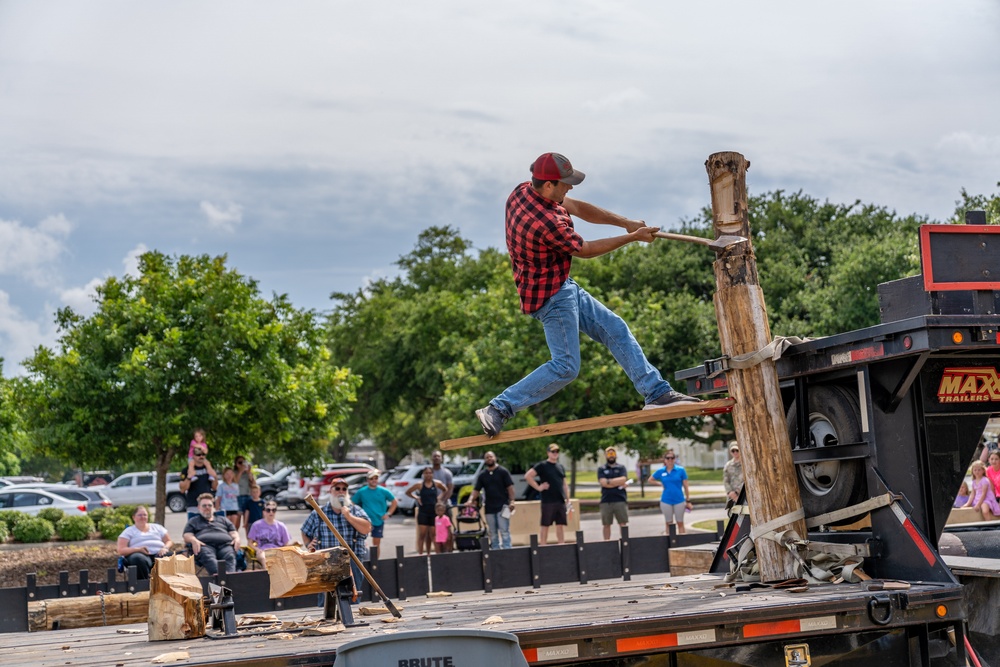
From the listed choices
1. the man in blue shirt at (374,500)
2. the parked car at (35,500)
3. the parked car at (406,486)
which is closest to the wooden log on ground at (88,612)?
the man in blue shirt at (374,500)

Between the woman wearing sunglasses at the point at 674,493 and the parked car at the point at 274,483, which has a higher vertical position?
the parked car at the point at 274,483

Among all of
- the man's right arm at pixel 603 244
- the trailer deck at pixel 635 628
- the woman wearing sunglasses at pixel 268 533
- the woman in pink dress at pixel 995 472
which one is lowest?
the trailer deck at pixel 635 628

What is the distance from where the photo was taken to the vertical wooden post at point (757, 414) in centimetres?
659

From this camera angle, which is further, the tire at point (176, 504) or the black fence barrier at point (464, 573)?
the tire at point (176, 504)

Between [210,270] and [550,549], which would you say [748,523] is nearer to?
[550,549]

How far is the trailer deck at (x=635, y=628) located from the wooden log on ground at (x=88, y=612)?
301 centimetres

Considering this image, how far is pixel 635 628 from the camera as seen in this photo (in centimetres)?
507

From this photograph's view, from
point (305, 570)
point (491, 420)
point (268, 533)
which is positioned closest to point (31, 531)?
point (268, 533)

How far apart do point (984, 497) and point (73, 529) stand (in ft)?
52.6

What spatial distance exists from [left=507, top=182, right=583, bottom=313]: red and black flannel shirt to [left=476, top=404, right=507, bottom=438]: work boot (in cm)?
71

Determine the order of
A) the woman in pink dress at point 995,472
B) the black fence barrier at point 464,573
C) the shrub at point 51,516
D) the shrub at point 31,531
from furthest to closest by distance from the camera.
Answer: the shrub at point 51,516, the shrub at point 31,531, the woman in pink dress at point 995,472, the black fence barrier at point 464,573

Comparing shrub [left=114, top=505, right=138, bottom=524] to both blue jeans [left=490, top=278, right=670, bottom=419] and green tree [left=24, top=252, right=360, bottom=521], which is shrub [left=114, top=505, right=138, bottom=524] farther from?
blue jeans [left=490, top=278, right=670, bottom=419]

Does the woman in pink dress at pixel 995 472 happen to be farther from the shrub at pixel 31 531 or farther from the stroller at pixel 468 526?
the shrub at pixel 31 531

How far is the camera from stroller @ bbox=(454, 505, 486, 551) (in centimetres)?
Result: 1762
